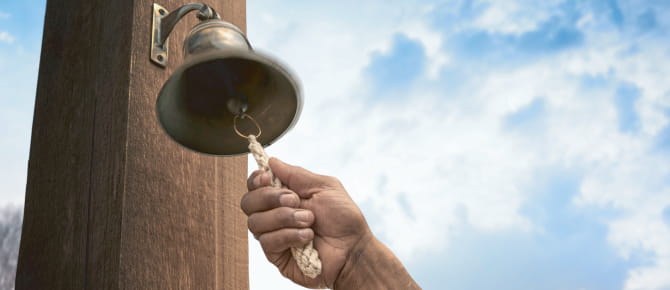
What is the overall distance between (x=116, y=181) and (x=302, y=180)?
414 millimetres

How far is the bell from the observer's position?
99 centimetres

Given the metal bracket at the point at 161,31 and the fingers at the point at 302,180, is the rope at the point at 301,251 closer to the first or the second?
the fingers at the point at 302,180

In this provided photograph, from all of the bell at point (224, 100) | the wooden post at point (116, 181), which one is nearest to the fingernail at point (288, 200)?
the bell at point (224, 100)

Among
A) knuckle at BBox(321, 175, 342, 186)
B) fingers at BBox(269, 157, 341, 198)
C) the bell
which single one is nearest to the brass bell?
the bell

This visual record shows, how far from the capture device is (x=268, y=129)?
1062 mm

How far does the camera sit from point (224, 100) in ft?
3.50

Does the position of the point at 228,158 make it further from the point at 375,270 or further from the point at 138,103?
the point at 375,270

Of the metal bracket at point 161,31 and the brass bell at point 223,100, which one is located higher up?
the metal bracket at point 161,31

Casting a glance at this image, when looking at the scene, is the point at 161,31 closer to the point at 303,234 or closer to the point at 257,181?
the point at 257,181

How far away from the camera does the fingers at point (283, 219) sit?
1.03 meters

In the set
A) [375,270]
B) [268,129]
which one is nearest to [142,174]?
[268,129]

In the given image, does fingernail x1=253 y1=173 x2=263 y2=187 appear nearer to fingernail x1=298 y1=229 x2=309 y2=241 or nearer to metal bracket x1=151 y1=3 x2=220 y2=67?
fingernail x1=298 y1=229 x2=309 y2=241

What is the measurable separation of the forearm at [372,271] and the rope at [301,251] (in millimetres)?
253

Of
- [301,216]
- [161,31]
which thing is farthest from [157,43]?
[301,216]
